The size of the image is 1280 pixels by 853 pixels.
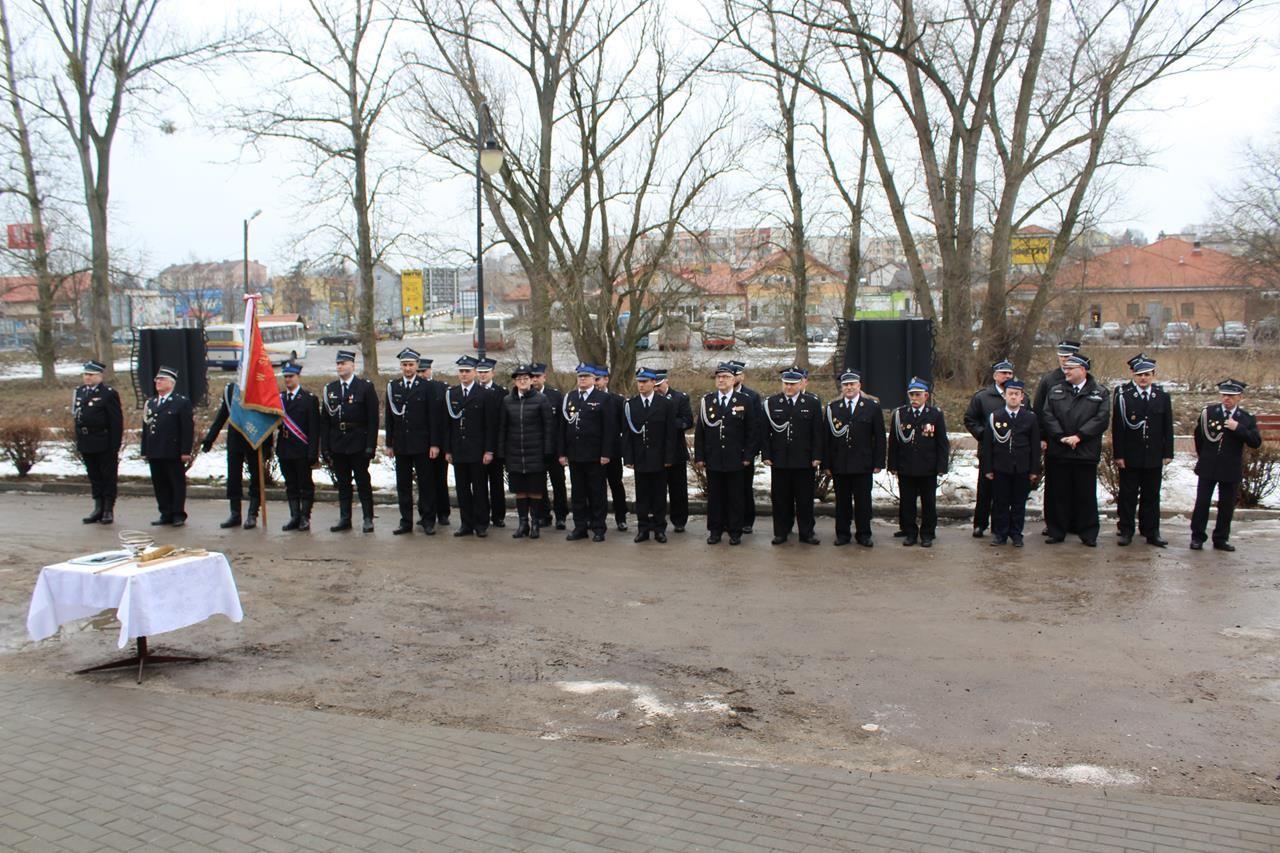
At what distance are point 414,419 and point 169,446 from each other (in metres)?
3.05

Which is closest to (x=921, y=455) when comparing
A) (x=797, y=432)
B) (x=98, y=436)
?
(x=797, y=432)

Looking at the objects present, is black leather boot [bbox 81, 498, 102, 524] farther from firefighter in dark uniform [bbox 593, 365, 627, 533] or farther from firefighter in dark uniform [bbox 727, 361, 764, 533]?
firefighter in dark uniform [bbox 727, 361, 764, 533]

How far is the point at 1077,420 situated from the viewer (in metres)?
10.9

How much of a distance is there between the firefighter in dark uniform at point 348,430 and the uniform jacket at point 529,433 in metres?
1.68

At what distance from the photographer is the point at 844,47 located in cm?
2250

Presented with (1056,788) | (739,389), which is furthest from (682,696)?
(739,389)

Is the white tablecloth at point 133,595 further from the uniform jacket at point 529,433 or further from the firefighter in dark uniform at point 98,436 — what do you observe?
the firefighter in dark uniform at point 98,436

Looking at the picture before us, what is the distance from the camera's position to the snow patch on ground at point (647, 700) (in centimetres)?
625

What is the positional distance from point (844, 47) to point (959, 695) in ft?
62.1

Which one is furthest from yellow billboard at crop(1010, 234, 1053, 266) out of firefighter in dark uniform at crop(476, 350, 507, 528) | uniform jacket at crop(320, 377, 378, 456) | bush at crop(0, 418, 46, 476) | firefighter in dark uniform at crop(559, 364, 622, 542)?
bush at crop(0, 418, 46, 476)

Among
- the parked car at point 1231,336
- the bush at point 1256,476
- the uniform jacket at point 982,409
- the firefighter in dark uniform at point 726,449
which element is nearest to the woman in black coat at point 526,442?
the firefighter in dark uniform at point 726,449

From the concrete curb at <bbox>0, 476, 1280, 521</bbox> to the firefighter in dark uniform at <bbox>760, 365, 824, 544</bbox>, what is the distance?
1094 millimetres

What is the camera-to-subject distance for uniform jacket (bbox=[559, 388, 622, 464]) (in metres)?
11.7

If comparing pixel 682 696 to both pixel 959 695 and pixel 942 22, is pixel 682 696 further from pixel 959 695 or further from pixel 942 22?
pixel 942 22
